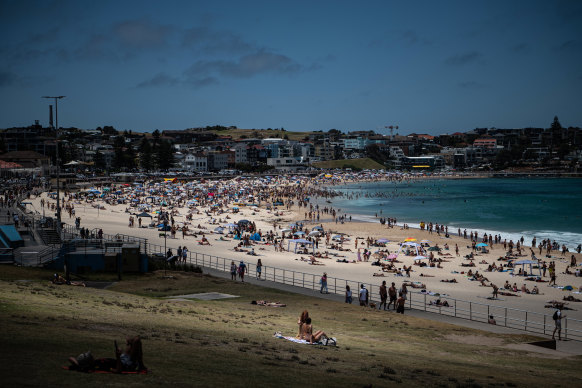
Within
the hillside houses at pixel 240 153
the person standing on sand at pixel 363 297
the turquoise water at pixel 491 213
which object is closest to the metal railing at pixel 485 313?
the person standing on sand at pixel 363 297

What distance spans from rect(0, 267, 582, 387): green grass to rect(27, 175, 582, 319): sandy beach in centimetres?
572

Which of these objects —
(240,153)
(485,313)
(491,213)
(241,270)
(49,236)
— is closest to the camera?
(485,313)

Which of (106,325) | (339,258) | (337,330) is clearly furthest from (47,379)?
(339,258)

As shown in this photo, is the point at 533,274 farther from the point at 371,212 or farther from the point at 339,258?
the point at 371,212

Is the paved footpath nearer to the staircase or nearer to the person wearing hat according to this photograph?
the person wearing hat

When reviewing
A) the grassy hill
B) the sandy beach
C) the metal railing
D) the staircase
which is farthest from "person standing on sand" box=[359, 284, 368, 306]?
the grassy hill

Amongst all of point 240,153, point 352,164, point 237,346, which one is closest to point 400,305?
point 237,346

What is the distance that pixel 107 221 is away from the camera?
1709 inches

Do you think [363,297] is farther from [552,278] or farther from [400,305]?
[552,278]

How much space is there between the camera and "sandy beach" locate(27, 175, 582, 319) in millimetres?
22234

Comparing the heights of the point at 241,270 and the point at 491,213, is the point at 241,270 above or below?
above

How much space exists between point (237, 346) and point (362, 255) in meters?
23.0

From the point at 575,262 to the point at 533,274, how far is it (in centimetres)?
438

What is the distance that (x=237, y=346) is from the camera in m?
9.49
